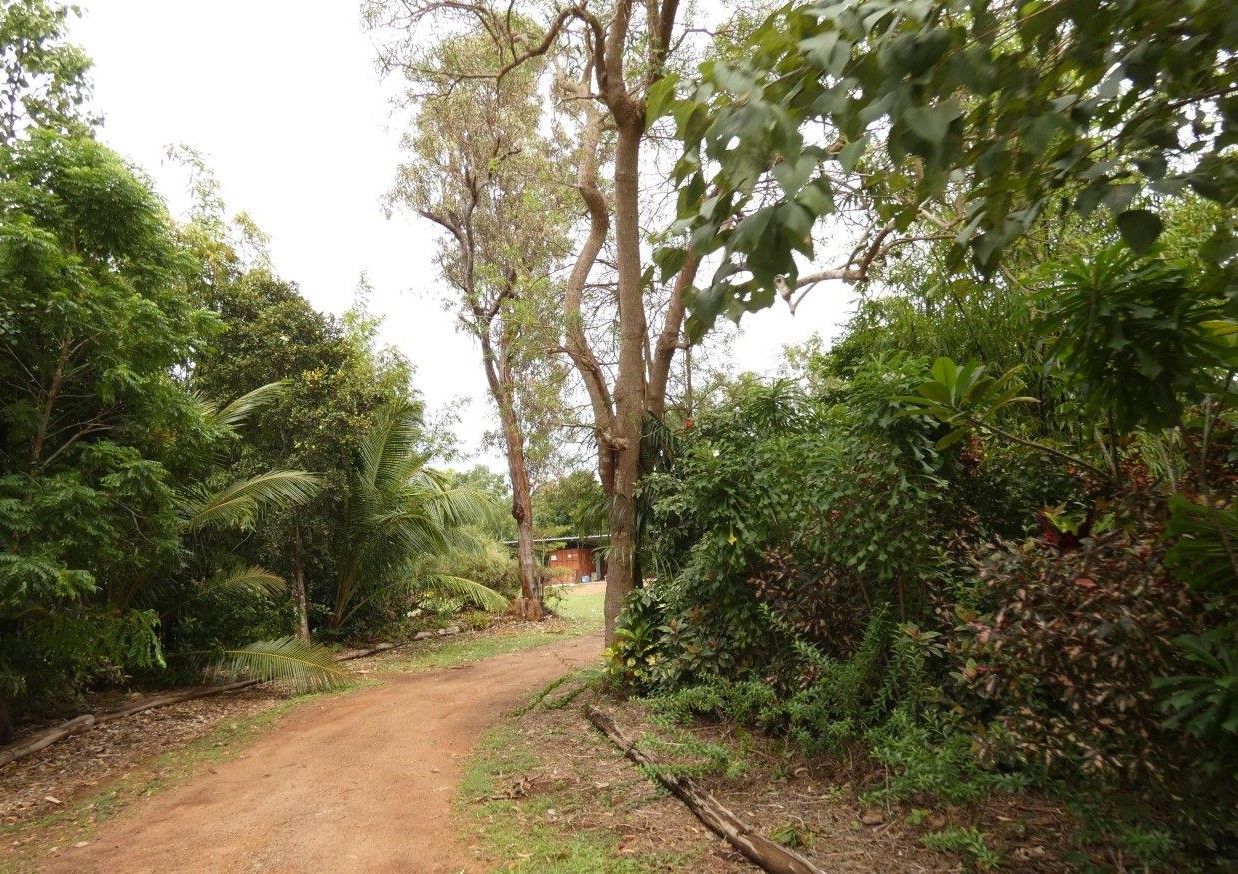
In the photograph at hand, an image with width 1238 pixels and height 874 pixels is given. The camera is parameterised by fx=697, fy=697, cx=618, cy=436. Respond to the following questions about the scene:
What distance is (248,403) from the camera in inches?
405

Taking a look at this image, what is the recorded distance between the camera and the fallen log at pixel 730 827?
3016 mm

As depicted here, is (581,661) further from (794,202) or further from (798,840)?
Result: (794,202)

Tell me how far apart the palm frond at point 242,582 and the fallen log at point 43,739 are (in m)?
2.01

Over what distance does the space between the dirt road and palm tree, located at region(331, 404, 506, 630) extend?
4.15 metres

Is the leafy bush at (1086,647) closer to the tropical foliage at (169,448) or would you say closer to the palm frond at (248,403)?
the tropical foliage at (169,448)

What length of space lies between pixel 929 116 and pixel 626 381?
21.2ft

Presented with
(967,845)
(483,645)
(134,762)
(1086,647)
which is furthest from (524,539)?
(1086,647)

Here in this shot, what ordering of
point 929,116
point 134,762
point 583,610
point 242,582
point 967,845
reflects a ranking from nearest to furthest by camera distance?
point 929,116, point 967,845, point 134,762, point 242,582, point 583,610

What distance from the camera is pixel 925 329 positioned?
5750 mm

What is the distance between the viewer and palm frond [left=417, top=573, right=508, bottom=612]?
48.9 ft

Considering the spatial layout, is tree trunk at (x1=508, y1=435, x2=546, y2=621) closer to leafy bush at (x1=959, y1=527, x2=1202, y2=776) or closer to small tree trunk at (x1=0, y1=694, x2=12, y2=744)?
small tree trunk at (x1=0, y1=694, x2=12, y2=744)

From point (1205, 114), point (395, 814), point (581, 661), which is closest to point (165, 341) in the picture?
point (395, 814)

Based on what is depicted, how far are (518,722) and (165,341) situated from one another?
5066mm

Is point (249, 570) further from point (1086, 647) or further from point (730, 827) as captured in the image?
point (1086, 647)
